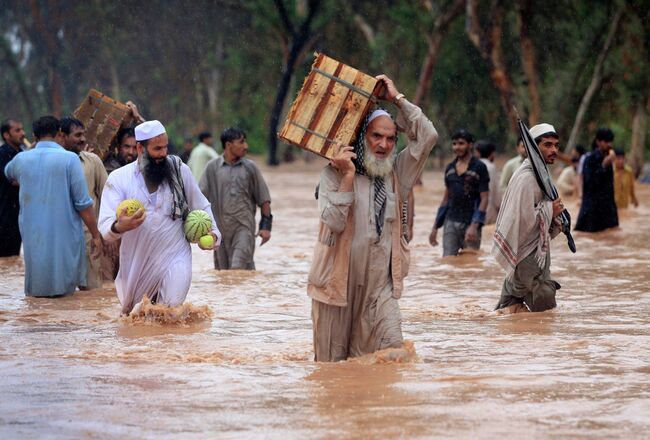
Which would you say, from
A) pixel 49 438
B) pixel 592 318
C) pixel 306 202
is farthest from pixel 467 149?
pixel 306 202

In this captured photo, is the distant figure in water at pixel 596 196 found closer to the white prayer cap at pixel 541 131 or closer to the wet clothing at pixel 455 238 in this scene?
the wet clothing at pixel 455 238

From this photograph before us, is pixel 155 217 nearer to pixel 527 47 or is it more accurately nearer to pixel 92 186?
pixel 92 186

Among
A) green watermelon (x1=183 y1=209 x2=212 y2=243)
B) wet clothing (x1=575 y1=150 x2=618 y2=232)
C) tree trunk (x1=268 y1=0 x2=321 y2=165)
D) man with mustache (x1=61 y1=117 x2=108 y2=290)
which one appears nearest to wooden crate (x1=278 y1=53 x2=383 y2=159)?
green watermelon (x1=183 y1=209 x2=212 y2=243)

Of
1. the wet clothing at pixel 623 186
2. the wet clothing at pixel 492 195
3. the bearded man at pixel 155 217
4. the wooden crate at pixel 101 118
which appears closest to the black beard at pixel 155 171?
the bearded man at pixel 155 217

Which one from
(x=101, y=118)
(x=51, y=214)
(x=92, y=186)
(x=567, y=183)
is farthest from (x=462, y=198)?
(x=567, y=183)

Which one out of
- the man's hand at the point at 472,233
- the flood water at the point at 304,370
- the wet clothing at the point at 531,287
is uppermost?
the man's hand at the point at 472,233

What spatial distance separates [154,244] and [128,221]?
22.5 inches

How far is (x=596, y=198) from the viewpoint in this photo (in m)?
18.2

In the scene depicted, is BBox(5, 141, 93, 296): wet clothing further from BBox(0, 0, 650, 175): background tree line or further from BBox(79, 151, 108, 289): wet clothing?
BBox(0, 0, 650, 175): background tree line

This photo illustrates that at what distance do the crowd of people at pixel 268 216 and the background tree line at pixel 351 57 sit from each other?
58.2 ft

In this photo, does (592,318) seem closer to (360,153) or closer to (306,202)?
(360,153)

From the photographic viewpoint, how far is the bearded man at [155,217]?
29.2ft

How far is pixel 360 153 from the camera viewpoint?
705 centimetres

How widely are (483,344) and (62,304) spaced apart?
3.87m
